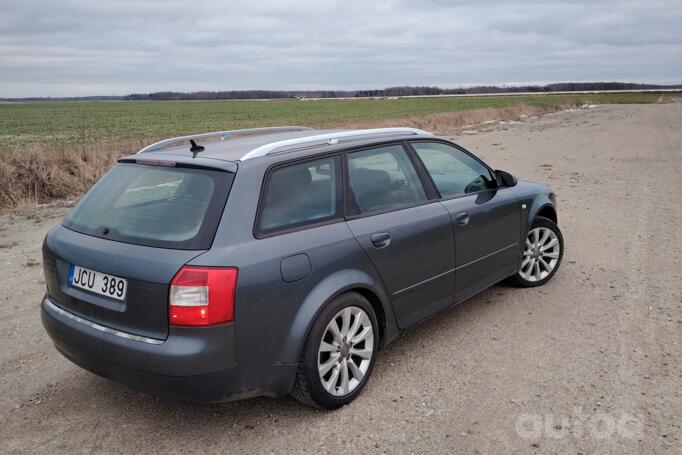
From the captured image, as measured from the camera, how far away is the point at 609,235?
7.34 meters

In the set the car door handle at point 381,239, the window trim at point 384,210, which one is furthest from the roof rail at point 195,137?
the car door handle at point 381,239

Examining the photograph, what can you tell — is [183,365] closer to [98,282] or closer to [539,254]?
[98,282]

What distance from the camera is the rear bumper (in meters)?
2.82

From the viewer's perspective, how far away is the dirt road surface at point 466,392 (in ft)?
10.2

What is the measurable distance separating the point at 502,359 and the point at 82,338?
2.66m

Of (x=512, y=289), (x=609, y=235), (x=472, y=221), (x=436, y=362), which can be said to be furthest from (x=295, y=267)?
(x=609, y=235)

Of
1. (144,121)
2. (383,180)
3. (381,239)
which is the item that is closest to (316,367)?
(381,239)

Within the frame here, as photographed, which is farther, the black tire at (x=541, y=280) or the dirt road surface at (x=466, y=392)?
the black tire at (x=541, y=280)

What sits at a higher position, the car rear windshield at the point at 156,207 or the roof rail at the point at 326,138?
the roof rail at the point at 326,138

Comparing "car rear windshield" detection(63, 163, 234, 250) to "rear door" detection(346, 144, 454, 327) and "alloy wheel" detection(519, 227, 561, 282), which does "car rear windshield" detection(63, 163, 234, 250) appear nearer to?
"rear door" detection(346, 144, 454, 327)

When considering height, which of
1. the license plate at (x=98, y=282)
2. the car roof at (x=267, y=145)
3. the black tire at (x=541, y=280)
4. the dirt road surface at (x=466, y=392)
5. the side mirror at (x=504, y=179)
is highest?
the car roof at (x=267, y=145)

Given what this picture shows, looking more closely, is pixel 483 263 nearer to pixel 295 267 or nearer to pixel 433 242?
pixel 433 242

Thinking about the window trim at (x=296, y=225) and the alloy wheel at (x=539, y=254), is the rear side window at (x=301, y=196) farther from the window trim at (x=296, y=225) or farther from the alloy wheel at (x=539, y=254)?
the alloy wheel at (x=539, y=254)

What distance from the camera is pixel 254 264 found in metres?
2.92
